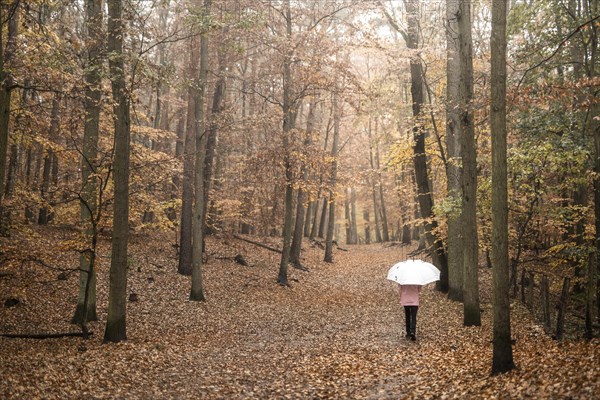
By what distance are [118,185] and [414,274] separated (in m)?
6.74

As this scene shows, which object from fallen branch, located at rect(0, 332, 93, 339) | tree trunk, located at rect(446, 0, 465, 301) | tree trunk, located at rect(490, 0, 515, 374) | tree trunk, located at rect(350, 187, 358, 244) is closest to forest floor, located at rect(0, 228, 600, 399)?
fallen branch, located at rect(0, 332, 93, 339)

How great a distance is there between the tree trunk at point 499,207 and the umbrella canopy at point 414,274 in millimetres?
3677

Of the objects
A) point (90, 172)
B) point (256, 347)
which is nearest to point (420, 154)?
point (256, 347)

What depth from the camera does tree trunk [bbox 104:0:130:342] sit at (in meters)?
10.1

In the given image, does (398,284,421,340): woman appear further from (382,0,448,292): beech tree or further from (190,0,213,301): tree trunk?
(382,0,448,292): beech tree

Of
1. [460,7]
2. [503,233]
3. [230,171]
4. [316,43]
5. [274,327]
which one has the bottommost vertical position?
[274,327]

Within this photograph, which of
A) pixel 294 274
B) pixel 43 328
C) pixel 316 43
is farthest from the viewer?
pixel 294 274

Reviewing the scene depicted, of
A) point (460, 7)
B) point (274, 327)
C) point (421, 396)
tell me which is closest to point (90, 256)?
point (274, 327)

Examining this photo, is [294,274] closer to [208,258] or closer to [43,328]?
[208,258]

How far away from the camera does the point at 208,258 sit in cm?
2078

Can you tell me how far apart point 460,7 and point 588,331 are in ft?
25.5

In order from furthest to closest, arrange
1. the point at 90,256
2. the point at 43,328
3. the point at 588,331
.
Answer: the point at 43,328, the point at 90,256, the point at 588,331

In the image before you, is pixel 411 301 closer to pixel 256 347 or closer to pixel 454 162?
pixel 256 347

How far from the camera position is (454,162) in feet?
46.0
